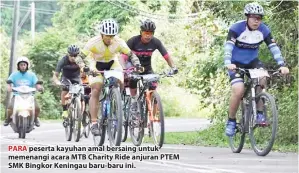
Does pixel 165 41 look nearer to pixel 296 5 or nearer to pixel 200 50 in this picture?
pixel 200 50

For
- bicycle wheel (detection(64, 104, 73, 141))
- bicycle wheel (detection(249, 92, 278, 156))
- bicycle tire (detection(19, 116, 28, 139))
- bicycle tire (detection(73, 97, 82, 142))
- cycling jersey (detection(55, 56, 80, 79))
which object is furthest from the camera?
cycling jersey (detection(55, 56, 80, 79))

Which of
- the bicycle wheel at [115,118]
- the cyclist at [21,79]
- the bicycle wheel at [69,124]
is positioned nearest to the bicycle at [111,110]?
the bicycle wheel at [115,118]

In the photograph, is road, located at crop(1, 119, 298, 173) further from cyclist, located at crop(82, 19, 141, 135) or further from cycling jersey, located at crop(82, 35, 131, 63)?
cycling jersey, located at crop(82, 35, 131, 63)

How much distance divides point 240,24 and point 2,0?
225 feet

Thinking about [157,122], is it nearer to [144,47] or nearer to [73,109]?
[144,47]

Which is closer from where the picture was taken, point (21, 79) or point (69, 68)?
point (69, 68)

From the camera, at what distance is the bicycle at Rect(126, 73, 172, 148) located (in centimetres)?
1180

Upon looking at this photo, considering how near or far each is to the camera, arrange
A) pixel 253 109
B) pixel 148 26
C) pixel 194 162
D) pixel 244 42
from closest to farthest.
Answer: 1. pixel 194 162
2. pixel 253 109
3. pixel 244 42
4. pixel 148 26

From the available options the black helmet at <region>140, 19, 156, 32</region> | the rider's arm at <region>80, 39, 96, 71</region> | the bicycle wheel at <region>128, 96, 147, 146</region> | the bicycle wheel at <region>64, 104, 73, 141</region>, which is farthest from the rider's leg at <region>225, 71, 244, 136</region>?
the bicycle wheel at <region>64, 104, 73, 141</region>

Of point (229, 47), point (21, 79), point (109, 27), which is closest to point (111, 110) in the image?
point (109, 27)

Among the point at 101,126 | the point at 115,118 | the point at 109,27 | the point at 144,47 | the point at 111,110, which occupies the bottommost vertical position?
the point at 101,126

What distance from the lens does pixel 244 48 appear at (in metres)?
11.6

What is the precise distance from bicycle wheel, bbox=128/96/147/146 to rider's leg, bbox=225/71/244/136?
1.30m

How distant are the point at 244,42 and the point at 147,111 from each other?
178 centimetres
